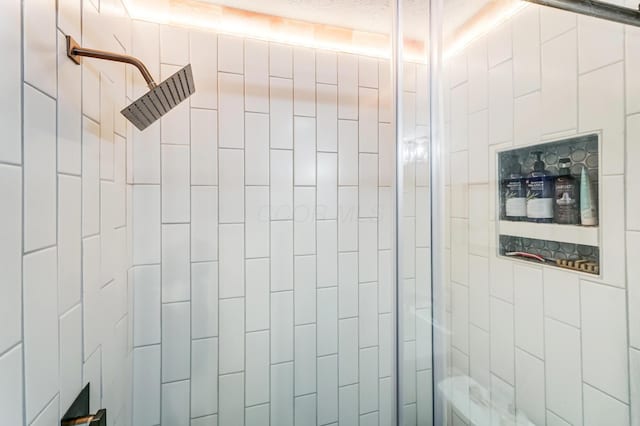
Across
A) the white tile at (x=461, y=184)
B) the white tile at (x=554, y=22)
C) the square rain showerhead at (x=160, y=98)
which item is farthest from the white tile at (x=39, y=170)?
the white tile at (x=554, y=22)

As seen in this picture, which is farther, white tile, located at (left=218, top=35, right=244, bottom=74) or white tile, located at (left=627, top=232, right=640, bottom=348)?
white tile, located at (left=218, top=35, right=244, bottom=74)

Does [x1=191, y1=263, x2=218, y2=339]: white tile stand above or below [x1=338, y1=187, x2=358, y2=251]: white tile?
below

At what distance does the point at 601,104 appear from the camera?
0.77 m

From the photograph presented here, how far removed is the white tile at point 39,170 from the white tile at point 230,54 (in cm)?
61

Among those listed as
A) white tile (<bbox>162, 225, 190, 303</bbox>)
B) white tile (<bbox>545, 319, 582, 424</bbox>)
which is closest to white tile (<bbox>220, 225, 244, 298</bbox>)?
white tile (<bbox>162, 225, 190, 303</bbox>)

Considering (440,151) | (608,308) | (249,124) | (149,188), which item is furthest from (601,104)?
(149,188)

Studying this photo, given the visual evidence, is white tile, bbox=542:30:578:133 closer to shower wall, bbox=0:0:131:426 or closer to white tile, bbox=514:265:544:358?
white tile, bbox=514:265:544:358

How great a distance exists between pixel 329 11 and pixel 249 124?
51 centimetres

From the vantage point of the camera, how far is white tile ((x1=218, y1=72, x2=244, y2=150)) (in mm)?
1074

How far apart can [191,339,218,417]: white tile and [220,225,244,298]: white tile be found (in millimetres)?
192

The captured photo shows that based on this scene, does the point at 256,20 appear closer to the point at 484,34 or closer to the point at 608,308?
the point at 484,34

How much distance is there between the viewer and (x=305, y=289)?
3.89ft

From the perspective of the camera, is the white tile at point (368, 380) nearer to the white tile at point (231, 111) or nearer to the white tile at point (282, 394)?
the white tile at point (282, 394)

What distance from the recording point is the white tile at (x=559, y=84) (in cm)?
83
